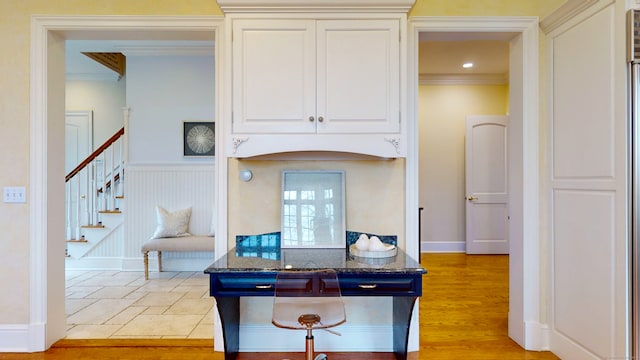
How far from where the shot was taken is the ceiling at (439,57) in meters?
4.66

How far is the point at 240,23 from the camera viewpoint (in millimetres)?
2418

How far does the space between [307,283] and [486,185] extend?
15.8ft

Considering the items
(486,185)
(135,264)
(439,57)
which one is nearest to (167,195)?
(135,264)

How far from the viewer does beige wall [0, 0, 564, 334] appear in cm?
267

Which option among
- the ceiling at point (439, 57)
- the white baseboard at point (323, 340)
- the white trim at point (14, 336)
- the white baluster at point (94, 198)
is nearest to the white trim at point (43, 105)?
the white trim at point (14, 336)

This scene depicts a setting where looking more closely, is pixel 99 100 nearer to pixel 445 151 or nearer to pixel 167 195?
pixel 167 195

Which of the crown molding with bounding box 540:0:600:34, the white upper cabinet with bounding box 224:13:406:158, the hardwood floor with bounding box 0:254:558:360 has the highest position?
the crown molding with bounding box 540:0:600:34

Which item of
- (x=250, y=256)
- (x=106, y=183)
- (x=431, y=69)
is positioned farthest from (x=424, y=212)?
(x=106, y=183)

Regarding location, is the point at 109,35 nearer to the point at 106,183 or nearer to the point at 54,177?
the point at 54,177

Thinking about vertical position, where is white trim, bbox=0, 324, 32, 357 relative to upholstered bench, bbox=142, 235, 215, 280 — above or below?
below

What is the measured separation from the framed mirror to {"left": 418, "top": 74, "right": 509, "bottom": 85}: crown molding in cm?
410

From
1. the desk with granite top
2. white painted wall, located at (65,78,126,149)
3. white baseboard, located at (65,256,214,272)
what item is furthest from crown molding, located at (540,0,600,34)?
white painted wall, located at (65,78,126,149)

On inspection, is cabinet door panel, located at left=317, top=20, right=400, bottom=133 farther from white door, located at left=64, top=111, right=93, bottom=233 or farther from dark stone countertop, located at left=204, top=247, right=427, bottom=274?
white door, located at left=64, top=111, right=93, bottom=233

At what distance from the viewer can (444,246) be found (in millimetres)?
6105
